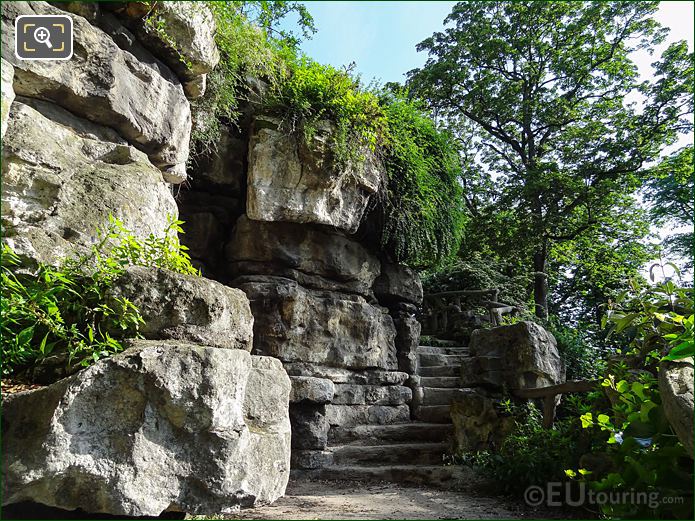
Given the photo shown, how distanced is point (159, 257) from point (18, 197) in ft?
2.57

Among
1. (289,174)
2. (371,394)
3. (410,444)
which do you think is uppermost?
(289,174)

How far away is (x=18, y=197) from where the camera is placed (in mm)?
2631

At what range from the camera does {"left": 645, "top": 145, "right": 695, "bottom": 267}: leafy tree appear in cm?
864

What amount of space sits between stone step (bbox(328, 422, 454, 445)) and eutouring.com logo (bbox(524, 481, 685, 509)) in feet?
6.84

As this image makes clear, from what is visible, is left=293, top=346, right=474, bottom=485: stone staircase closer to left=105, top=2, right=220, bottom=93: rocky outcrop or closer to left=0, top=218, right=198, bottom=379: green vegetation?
left=0, top=218, right=198, bottom=379: green vegetation

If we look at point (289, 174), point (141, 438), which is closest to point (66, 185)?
point (141, 438)

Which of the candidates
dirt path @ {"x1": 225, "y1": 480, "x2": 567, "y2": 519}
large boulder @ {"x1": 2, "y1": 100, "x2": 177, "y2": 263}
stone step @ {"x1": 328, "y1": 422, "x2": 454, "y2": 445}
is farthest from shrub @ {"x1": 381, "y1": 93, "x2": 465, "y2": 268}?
large boulder @ {"x1": 2, "y1": 100, "x2": 177, "y2": 263}

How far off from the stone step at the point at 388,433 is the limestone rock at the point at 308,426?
63 cm

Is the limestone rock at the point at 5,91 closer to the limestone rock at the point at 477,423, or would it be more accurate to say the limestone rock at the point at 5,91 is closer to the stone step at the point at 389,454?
the stone step at the point at 389,454

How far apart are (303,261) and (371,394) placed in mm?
2265

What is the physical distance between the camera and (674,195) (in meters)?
9.37

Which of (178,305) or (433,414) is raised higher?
(178,305)

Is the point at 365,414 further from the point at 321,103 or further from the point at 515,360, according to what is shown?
the point at 321,103

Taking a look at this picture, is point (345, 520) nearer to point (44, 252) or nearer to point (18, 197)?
point (44, 252)
